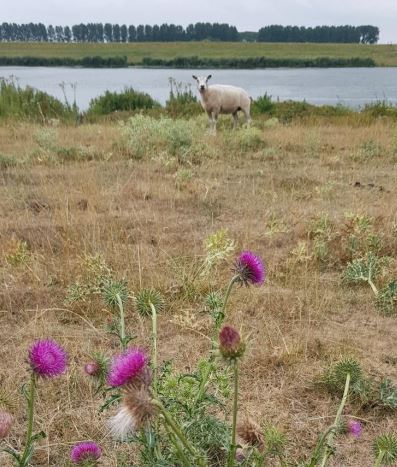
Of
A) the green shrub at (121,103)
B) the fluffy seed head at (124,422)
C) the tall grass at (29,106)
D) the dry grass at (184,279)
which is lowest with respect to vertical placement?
the green shrub at (121,103)

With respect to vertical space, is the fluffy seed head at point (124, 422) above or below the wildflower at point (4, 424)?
above

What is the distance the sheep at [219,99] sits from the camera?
1266cm

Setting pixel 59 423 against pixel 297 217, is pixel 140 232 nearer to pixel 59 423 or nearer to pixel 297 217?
pixel 297 217

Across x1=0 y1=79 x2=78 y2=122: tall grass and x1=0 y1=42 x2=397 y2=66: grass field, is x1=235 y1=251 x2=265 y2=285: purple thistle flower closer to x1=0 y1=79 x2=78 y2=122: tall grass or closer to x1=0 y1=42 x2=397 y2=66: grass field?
x1=0 y1=79 x2=78 y2=122: tall grass

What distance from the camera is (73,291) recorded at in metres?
2.86

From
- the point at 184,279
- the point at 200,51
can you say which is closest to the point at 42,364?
the point at 184,279

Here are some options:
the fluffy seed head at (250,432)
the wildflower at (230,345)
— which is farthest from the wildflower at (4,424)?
the fluffy seed head at (250,432)

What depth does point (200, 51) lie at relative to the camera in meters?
74.3

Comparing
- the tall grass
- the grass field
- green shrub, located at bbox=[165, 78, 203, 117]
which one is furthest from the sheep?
the grass field

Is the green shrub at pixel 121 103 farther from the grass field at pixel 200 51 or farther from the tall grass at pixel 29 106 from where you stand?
the grass field at pixel 200 51

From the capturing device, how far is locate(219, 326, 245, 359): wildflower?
128cm

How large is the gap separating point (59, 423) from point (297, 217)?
10.3 ft

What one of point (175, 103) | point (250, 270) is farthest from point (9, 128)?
point (250, 270)

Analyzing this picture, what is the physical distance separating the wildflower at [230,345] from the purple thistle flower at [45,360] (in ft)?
1.37
